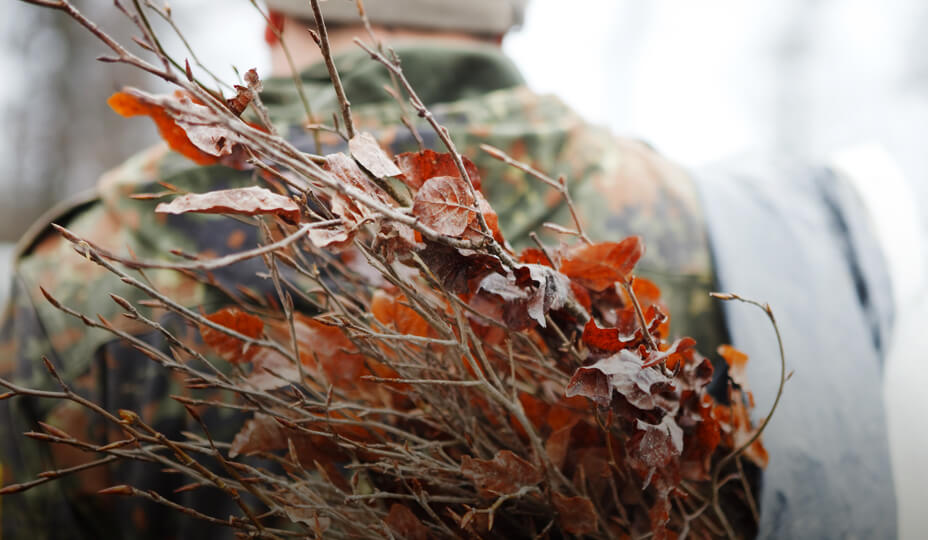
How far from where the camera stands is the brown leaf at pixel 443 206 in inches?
12.4

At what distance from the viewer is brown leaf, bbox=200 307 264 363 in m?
0.47

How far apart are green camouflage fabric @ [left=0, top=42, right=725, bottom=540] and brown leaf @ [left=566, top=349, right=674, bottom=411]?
1.36 feet

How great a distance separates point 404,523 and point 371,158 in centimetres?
28

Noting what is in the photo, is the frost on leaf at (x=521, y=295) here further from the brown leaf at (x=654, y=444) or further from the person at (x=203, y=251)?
the person at (x=203, y=251)

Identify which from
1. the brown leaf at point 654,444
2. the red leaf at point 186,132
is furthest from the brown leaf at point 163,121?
the brown leaf at point 654,444

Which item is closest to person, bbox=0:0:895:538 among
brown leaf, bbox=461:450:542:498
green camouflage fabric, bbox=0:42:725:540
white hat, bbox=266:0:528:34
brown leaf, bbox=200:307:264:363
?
green camouflage fabric, bbox=0:42:725:540

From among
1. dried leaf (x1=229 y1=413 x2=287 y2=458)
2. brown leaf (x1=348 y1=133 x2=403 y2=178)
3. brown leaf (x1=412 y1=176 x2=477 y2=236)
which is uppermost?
brown leaf (x1=348 y1=133 x2=403 y2=178)

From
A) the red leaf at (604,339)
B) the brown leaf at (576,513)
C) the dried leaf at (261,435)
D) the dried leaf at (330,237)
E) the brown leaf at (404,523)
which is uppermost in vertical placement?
the red leaf at (604,339)

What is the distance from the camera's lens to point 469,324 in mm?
440

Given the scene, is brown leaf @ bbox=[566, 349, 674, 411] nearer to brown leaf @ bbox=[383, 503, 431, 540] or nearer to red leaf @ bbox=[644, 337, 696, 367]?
red leaf @ bbox=[644, 337, 696, 367]

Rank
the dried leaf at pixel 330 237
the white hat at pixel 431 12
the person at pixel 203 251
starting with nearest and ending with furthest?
1. the dried leaf at pixel 330 237
2. the person at pixel 203 251
3. the white hat at pixel 431 12

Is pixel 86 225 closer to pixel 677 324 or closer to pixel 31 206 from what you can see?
pixel 677 324

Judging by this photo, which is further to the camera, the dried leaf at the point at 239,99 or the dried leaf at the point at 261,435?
the dried leaf at the point at 261,435

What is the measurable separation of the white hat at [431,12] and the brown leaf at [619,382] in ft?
2.54
